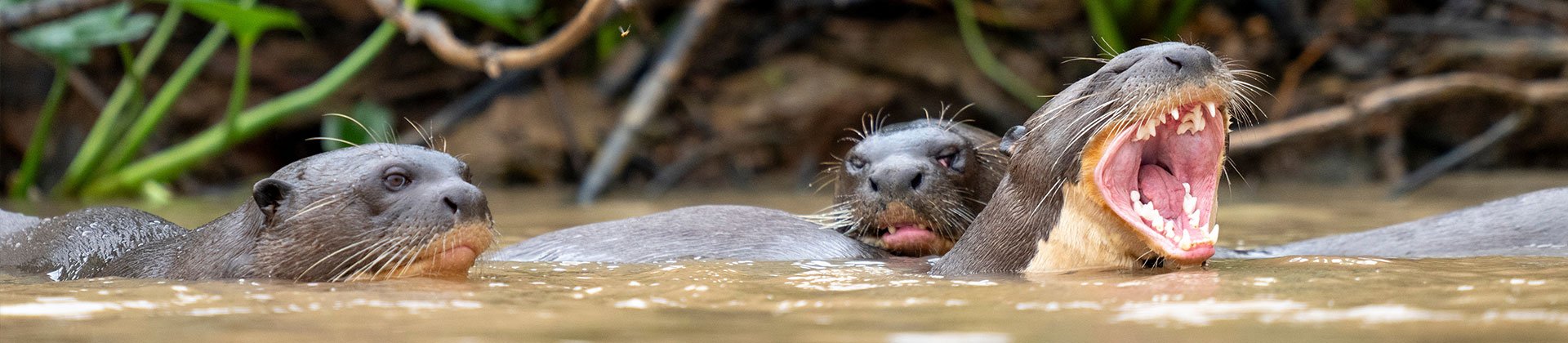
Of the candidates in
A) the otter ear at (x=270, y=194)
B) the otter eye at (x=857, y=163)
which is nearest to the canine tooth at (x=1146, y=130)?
the otter eye at (x=857, y=163)

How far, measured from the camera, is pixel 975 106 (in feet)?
26.0

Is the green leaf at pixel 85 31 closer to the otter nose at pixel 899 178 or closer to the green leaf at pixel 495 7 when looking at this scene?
the green leaf at pixel 495 7

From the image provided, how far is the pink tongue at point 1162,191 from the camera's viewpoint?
3.31m

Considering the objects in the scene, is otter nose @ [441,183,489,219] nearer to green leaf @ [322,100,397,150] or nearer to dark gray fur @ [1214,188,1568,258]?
dark gray fur @ [1214,188,1568,258]

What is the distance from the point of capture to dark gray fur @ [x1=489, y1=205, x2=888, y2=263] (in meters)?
4.00

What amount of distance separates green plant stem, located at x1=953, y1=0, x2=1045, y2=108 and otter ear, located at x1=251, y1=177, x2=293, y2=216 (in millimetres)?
4592

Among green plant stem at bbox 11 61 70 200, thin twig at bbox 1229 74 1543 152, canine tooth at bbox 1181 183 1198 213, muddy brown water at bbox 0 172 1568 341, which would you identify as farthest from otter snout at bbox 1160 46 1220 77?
green plant stem at bbox 11 61 70 200

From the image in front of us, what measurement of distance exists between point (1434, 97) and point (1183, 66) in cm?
388

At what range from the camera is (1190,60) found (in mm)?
3139

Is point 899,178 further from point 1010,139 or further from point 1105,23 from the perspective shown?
point 1105,23

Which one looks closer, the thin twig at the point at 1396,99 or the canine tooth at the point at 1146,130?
the canine tooth at the point at 1146,130

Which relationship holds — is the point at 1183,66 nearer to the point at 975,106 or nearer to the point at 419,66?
the point at 975,106

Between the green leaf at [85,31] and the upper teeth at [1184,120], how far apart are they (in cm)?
415

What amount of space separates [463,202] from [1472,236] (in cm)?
221
